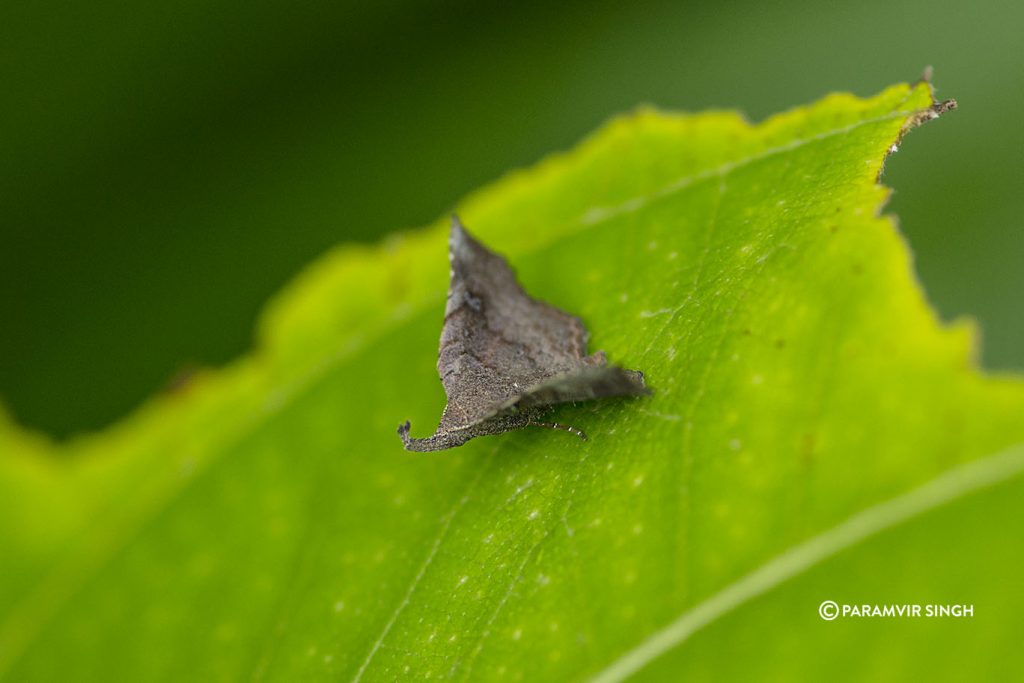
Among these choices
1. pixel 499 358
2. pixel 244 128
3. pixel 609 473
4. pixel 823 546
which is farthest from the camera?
pixel 244 128

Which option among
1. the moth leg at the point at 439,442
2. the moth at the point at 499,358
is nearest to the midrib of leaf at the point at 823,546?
the moth at the point at 499,358

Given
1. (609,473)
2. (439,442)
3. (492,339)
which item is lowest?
(609,473)

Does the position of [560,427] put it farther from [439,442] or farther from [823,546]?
[823,546]

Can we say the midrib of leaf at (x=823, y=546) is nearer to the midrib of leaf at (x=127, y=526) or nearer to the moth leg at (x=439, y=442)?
the moth leg at (x=439, y=442)

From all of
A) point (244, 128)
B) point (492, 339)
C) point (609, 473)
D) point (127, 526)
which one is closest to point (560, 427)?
point (609, 473)

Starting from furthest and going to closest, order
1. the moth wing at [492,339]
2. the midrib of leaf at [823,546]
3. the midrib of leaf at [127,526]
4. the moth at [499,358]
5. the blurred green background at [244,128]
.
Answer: the blurred green background at [244,128]
the midrib of leaf at [127,526]
the moth wing at [492,339]
the moth at [499,358]
the midrib of leaf at [823,546]

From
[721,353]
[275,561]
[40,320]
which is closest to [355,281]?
[275,561]

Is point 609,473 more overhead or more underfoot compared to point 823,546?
more overhead
